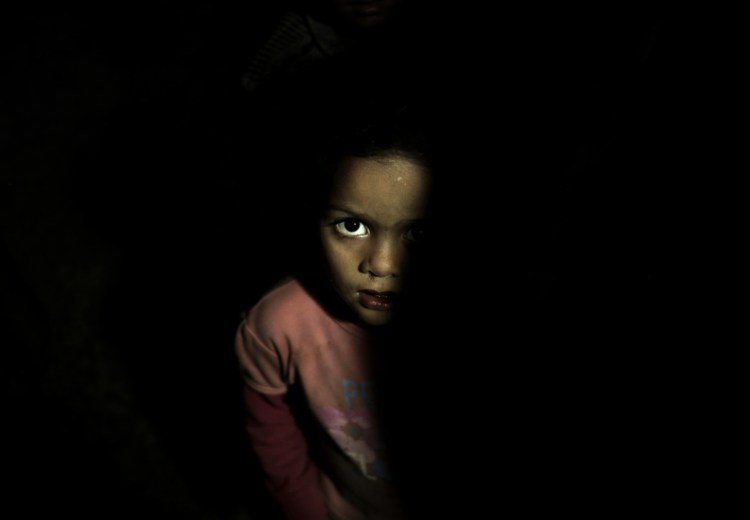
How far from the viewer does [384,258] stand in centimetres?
53

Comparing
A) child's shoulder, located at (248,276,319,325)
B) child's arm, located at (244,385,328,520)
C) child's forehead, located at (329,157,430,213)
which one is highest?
child's forehead, located at (329,157,430,213)

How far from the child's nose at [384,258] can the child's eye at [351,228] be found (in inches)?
0.9

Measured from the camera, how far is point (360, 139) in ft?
1.56

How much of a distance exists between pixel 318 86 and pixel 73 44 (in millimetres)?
3236

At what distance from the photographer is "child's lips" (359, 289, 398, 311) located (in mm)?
579

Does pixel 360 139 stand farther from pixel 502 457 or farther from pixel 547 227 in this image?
pixel 502 457

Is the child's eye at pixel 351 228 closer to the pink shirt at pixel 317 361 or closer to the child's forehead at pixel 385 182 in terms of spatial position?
the child's forehead at pixel 385 182

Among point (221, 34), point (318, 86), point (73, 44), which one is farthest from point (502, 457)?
point (73, 44)

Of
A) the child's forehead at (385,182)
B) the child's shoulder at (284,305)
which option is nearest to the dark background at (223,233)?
the child's forehead at (385,182)

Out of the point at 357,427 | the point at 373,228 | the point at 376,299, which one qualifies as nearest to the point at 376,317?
the point at 376,299

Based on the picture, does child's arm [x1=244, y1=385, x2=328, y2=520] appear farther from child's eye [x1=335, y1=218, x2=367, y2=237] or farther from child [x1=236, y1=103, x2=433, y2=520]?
child's eye [x1=335, y1=218, x2=367, y2=237]

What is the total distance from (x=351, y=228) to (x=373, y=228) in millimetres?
36

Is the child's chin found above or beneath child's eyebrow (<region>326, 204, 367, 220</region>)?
beneath

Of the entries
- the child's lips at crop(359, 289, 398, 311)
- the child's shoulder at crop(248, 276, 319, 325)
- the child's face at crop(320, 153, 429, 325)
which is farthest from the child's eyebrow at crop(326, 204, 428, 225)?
the child's shoulder at crop(248, 276, 319, 325)
